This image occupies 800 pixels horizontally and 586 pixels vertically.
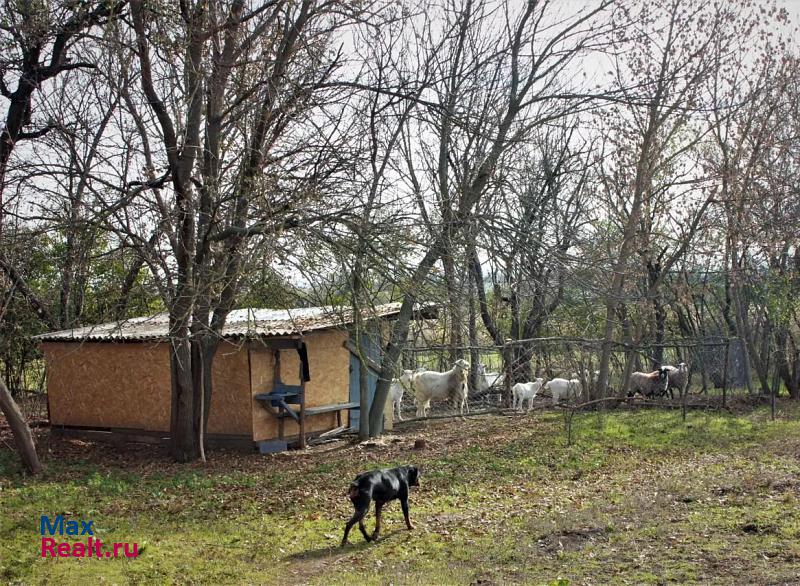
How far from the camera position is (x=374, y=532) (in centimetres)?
912

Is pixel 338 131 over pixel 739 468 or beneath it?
over

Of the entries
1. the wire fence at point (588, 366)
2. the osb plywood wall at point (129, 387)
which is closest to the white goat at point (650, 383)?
the wire fence at point (588, 366)

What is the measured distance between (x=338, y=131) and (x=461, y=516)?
666cm

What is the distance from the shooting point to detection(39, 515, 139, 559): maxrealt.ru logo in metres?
8.56

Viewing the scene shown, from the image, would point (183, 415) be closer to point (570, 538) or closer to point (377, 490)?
point (377, 490)

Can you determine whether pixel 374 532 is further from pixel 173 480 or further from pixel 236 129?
pixel 236 129

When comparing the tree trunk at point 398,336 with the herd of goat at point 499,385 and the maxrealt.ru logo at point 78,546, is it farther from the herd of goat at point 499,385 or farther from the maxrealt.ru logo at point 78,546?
the maxrealt.ru logo at point 78,546

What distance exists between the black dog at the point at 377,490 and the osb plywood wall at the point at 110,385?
8758 mm

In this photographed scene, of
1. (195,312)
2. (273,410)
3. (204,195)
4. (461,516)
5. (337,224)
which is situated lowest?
(461,516)

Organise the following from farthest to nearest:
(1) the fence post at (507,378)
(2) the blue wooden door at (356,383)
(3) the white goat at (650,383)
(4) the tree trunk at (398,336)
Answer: (3) the white goat at (650,383)
(1) the fence post at (507,378)
(2) the blue wooden door at (356,383)
(4) the tree trunk at (398,336)

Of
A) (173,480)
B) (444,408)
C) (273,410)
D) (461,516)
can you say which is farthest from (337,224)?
(444,408)

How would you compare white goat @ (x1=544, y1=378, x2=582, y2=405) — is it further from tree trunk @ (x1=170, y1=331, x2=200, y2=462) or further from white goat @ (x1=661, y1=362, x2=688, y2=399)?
tree trunk @ (x1=170, y1=331, x2=200, y2=462)

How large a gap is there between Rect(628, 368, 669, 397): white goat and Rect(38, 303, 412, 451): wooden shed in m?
8.36

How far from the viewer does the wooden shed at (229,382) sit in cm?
1625
